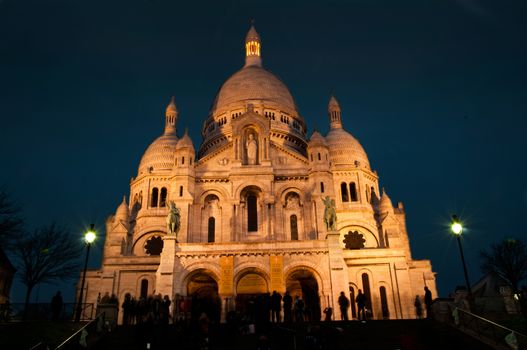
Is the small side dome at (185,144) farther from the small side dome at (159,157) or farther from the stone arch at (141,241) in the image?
the stone arch at (141,241)

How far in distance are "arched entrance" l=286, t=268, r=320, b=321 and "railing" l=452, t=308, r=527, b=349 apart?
1423 cm

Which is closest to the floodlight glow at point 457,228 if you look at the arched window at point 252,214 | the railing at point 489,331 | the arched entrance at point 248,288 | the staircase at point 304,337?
the railing at point 489,331

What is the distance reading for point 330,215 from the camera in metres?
36.4

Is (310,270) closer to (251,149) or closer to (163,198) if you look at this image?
(251,149)

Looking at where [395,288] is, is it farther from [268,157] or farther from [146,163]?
[146,163]

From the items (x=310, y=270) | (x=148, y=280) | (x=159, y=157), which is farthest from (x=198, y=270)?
(x=159, y=157)

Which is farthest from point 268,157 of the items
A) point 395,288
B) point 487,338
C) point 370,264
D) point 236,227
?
point 487,338

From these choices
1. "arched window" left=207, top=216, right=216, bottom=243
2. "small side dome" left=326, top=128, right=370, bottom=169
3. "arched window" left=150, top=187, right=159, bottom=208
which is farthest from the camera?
"small side dome" left=326, top=128, right=370, bottom=169

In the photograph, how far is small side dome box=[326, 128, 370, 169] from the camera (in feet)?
180

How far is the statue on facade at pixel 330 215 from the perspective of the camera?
1420 inches

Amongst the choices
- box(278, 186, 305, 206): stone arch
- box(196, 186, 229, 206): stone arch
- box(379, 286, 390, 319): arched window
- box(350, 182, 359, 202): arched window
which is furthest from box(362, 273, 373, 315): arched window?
box(196, 186, 229, 206): stone arch

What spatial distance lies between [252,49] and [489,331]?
60.3 meters

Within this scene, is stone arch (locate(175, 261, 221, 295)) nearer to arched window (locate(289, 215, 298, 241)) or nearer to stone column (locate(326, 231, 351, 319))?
stone column (locate(326, 231, 351, 319))

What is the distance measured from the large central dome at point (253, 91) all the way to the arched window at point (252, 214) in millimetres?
19820
